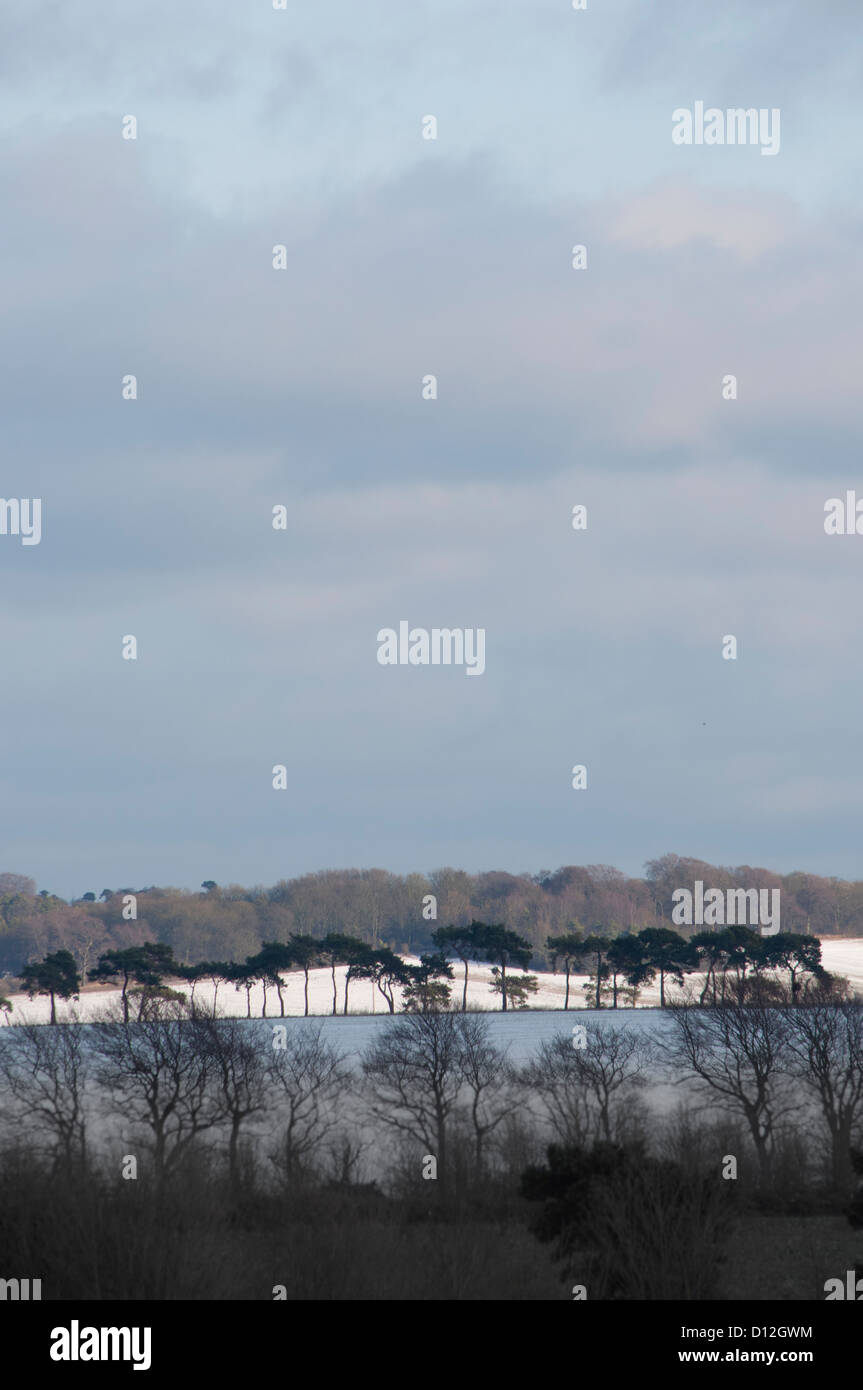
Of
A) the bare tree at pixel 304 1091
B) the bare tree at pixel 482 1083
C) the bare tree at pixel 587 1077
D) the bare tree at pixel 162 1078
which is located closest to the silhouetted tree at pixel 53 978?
the bare tree at pixel 304 1091

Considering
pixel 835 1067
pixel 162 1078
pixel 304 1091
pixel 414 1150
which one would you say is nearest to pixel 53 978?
pixel 162 1078

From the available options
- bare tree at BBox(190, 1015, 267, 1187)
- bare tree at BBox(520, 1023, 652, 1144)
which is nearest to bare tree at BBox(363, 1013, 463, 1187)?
bare tree at BBox(520, 1023, 652, 1144)

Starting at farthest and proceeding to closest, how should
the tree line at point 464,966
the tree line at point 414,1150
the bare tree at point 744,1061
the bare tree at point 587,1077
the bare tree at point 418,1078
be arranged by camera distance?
1. the tree line at point 464,966
2. the bare tree at point 587,1077
3. the bare tree at point 418,1078
4. the bare tree at point 744,1061
5. the tree line at point 414,1150

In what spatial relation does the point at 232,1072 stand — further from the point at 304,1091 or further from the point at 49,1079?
the point at 49,1079

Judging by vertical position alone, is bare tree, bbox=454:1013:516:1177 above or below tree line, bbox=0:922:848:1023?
below

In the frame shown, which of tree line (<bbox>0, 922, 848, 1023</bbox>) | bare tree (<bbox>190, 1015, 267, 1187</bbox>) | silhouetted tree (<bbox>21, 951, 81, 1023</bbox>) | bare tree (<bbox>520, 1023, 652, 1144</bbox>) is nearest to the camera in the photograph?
bare tree (<bbox>190, 1015, 267, 1187</bbox>)

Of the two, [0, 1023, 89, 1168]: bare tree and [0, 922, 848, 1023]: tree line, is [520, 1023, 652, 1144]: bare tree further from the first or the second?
[0, 1023, 89, 1168]: bare tree

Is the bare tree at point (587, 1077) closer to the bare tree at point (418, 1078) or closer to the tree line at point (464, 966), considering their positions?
the bare tree at point (418, 1078)

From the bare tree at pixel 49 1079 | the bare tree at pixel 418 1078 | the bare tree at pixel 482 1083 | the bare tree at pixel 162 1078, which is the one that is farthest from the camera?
the bare tree at pixel 418 1078
